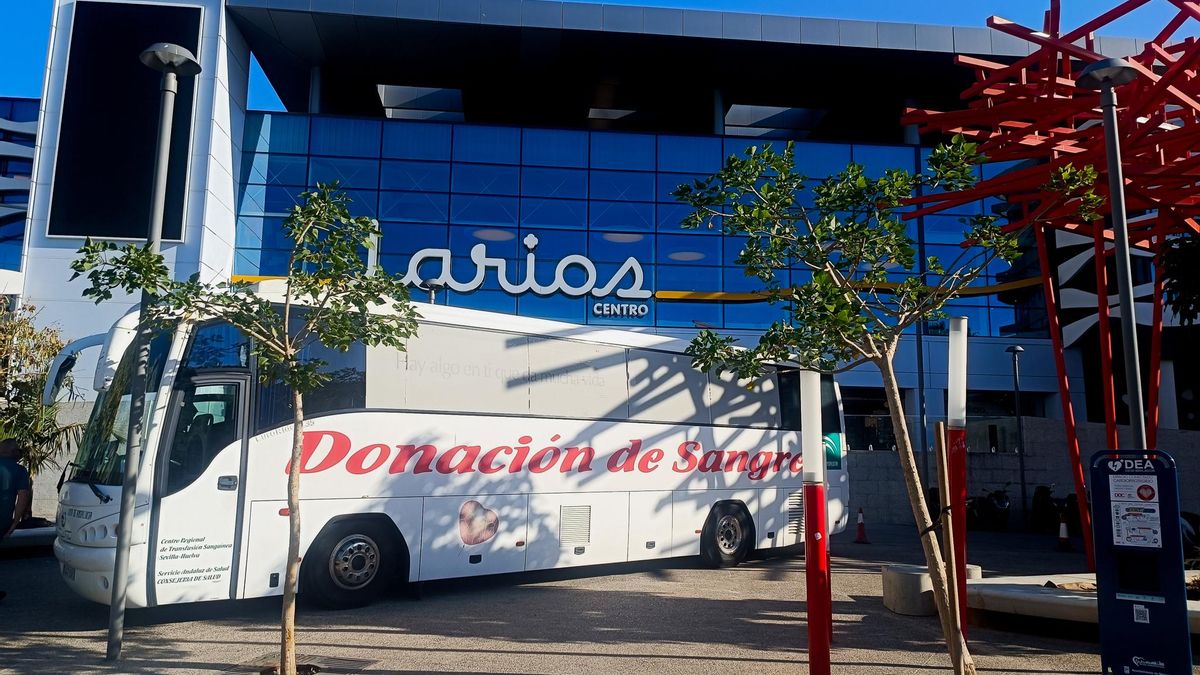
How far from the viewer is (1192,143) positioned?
1096cm

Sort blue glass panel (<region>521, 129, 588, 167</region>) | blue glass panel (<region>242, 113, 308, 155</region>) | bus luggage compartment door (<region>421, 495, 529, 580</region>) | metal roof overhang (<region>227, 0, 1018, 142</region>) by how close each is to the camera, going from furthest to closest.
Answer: blue glass panel (<region>521, 129, 588, 167</region>) → blue glass panel (<region>242, 113, 308, 155</region>) → metal roof overhang (<region>227, 0, 1018, 142</region>) → bus luggage compartment door (<region>421, 495, 529, 580</region>)

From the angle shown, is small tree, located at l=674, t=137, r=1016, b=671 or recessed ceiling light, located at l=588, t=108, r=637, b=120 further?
recessed ceiling light, located at l=588, t=108, r=637, b=120

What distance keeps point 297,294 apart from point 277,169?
24814 millimetres

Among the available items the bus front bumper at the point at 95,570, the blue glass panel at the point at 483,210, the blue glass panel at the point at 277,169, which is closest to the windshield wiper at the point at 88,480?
the bus front bumper at the point at 95,570

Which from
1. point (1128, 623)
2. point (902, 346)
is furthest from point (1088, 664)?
point (902, 346)

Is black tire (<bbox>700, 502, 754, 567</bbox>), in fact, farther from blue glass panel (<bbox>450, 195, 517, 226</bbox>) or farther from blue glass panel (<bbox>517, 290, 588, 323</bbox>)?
blue glass panel (<bbox>450, 195, 517, 226</bbox>)

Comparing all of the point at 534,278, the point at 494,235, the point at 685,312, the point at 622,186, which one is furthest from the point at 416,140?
the point at 685,312

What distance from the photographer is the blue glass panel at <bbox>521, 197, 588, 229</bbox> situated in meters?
30.4

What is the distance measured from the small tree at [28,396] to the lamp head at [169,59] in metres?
8.53

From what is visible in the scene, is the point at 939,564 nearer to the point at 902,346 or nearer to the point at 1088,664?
the point at 1088,664

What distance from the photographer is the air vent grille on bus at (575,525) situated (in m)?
10.8

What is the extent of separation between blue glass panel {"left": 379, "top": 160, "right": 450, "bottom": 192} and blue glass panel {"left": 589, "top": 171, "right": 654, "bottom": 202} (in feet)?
17.6

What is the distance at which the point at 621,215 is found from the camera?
30812 mm

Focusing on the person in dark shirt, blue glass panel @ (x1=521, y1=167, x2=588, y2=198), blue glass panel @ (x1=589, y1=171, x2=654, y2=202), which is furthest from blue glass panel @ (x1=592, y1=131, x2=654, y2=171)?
the person in dark shirt
